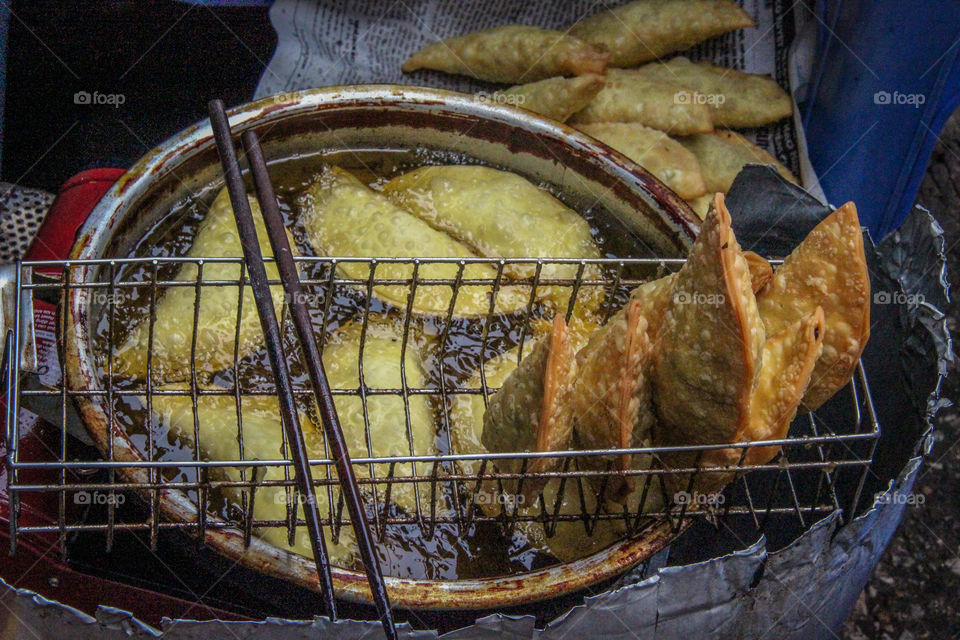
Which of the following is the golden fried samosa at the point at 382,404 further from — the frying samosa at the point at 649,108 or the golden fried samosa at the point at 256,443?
the frying samosa at the point at 649,108

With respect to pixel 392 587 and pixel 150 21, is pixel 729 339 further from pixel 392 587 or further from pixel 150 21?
pixel 150 21

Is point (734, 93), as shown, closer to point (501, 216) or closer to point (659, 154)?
point (659, 154)

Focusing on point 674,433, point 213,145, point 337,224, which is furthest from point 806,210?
point 213,145

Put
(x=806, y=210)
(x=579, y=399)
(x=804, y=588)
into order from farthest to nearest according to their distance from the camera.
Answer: (x=806, y=210) → (x=579, y=399) → (x=804, y=588)

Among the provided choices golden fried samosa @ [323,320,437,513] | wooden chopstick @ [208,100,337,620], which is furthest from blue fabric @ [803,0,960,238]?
wooden chopstick @ [208,100,337,620]

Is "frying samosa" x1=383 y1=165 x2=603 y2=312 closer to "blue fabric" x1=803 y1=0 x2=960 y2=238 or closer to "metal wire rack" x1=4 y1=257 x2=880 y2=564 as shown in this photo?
"metal wire rack" x1=4 y1=257 x2=880 y2=564

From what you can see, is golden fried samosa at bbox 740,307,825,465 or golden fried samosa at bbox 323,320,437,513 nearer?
golden fried samosa at bbox 740,307,825,465
